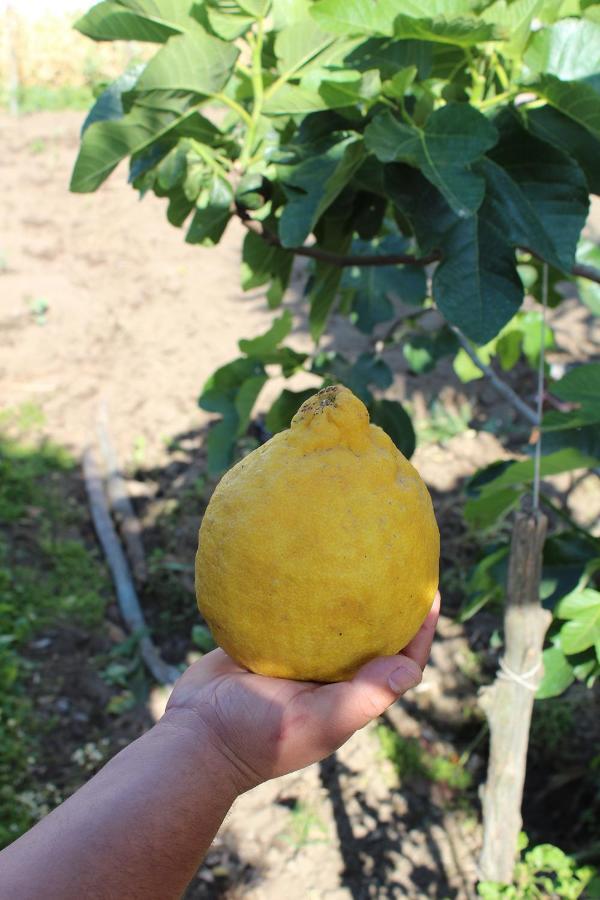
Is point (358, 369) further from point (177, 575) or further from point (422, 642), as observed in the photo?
point (177, 575)

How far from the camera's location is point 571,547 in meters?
2.04

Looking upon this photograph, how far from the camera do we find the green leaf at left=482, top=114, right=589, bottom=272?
4.59 feet

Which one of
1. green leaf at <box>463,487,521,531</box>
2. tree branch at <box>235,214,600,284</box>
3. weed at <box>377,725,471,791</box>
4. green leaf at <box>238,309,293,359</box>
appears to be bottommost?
weed at <box>377,725,471,791</box>

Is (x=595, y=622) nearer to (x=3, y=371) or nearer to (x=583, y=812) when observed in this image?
(x=583, y=812)

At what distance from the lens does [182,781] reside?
3.81 feet

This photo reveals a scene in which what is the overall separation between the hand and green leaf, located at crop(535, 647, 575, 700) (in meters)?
0.94

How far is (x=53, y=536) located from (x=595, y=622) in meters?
3.80

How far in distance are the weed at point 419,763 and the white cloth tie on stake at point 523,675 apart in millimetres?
1270

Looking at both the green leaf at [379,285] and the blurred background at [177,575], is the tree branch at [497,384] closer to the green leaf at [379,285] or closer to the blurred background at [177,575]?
the green leaf at [379,285]

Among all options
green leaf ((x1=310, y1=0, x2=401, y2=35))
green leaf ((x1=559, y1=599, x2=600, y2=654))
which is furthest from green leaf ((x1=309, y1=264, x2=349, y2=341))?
green leaf ((x1=559, y1=599, x2=600, y2=654))

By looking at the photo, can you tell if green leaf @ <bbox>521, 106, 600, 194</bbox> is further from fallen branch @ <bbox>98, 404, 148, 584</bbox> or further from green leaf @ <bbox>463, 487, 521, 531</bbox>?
fallen branch @ <bbox>98, 404, 148, 584</bbox>

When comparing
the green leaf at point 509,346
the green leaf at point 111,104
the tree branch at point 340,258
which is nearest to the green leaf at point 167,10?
the green leaf at point 111,104

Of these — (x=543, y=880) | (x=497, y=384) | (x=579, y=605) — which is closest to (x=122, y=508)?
(x=497, y=384)

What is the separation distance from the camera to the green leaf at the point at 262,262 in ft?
6.51
